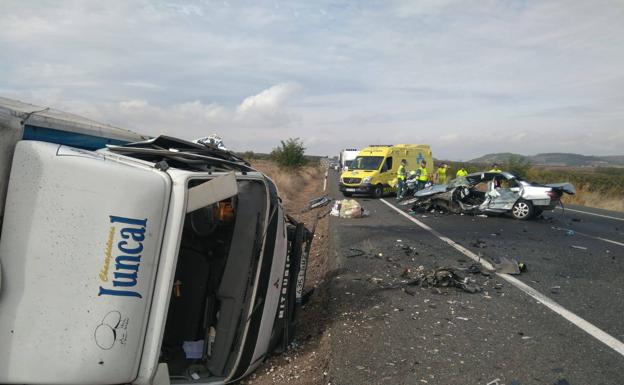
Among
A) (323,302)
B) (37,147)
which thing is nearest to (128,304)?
(37,147)

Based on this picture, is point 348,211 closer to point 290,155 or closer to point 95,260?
point 95,260

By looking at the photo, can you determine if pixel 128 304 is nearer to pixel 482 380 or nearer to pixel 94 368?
pixel 94 368

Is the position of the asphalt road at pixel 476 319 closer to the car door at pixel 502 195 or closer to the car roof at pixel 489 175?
the car door at pixel 502 195

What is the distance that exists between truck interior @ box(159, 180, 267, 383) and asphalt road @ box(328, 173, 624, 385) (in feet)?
2.93

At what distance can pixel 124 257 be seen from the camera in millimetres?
2617

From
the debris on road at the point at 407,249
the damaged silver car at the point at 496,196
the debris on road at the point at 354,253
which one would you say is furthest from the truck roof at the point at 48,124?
the damaged silver car at the point at 496,196

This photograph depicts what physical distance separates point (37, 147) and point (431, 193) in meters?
12.5

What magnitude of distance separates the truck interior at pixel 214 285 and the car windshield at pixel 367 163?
1700 cm

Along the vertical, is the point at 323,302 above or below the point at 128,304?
below

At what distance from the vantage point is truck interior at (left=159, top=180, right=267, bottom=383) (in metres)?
3.46

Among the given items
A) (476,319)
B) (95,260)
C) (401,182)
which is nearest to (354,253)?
(476,319)

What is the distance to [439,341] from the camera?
4.02 meters

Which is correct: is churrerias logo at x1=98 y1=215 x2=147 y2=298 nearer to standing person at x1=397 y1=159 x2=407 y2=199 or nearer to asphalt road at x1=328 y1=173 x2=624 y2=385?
asphalt road at x1=328 y1=173 x2=624 y2=385

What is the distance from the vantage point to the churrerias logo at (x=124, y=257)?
8.44 feet
